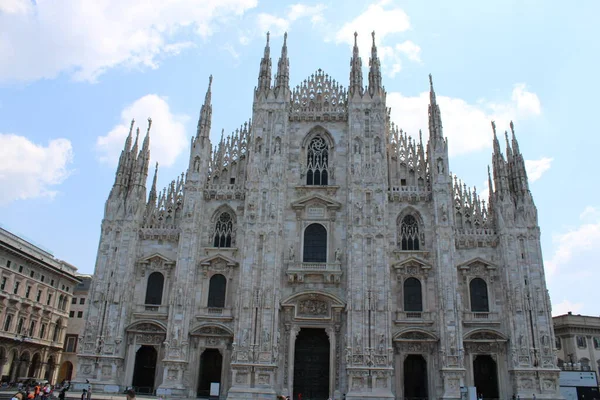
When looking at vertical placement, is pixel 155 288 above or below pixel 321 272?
below

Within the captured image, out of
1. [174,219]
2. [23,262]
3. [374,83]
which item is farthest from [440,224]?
[23,262]

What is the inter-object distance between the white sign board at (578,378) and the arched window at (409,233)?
42.0ft

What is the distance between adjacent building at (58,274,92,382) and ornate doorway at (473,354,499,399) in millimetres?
42371

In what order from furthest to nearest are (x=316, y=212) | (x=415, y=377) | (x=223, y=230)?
(x=223, y=230), (x=316, y=212), (x=415, y=377)

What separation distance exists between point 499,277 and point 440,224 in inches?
190

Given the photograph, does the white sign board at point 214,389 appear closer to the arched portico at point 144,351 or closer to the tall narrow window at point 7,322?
the arched portico at point 144,351

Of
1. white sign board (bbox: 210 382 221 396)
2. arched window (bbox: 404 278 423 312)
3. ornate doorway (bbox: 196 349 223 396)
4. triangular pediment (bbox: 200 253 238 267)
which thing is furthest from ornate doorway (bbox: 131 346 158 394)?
arched window (bbox: 404 278 423 312)

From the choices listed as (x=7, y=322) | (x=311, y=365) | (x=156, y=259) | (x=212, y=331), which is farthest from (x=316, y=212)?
(x=7, y=322)

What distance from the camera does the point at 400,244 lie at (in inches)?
1339

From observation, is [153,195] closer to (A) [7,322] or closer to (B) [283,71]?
(B) [283,71]

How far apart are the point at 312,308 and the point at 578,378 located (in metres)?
18.3

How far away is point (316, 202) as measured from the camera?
34938 millimetres

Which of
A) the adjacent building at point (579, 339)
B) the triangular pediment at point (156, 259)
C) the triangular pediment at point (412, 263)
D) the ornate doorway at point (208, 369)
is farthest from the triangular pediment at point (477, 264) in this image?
the adjacent building at point (579, 339)

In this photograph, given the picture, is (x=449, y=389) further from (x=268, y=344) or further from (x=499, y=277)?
(x=268, y=344)
